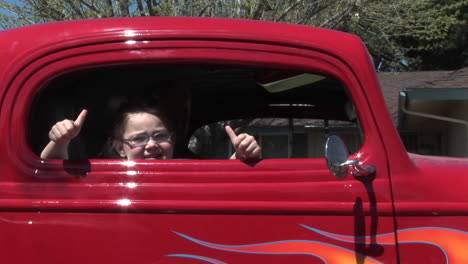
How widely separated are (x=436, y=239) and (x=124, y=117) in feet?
4.19

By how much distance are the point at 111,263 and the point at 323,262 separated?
2.24 ft

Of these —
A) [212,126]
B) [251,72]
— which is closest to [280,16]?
[212,126]

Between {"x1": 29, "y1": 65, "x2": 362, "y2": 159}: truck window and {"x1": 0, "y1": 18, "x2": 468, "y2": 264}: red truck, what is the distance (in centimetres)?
3

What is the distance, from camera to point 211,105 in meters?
3.30

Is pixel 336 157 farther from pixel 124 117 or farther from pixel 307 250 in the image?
pixel 124 117

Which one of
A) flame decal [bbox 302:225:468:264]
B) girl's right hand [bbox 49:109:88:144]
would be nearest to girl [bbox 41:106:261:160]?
girl's right hand [bbox 49:109:88:144]

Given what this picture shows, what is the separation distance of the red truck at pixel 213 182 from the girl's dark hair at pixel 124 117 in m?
0.20

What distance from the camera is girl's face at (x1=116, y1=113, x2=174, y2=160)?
250 centimetres

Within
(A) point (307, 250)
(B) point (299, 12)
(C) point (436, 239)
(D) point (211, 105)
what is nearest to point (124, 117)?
(D) point (211, 105)

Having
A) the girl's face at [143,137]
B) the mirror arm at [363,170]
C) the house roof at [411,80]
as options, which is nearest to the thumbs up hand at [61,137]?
the girl's face at [143,137]

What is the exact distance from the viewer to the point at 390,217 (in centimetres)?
211

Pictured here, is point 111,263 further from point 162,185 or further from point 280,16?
point 280,16

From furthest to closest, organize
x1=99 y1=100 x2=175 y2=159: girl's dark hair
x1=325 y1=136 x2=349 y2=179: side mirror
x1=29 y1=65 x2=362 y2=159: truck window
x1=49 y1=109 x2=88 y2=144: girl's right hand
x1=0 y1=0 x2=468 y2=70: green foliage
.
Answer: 1. x1=0 y1=0 x2=468 y2=70: green foliage
2. x1=99 y1=100 x2=175 y2=159: girl's dark hair
3. x1=29 y1=65 x2=362 y2=159: truck window
4. x1=49 y1=109 x2=88 y2=144: girl's right hand
5. x1=325 y1=136 x2=349 y2=179: side mirror

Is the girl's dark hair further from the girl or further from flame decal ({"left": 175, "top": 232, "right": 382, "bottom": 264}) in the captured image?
flame decal ({"left": 175, "top": 232, "right": 382, "bottom": 264})
